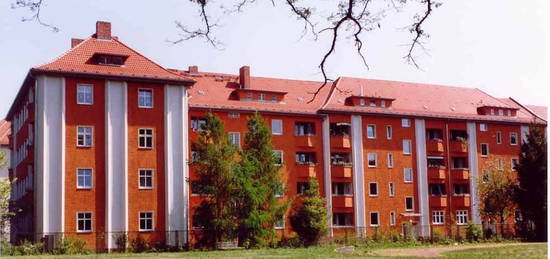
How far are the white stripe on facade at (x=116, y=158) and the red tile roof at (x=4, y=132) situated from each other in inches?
755

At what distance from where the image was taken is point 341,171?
44.4 meters

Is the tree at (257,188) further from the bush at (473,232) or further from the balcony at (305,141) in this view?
the bush at (473,232)

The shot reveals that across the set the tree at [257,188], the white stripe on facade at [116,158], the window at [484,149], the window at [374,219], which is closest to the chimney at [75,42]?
the white stripe on facade at [116,158]

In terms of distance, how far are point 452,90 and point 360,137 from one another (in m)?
9.74

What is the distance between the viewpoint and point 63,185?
115 feet

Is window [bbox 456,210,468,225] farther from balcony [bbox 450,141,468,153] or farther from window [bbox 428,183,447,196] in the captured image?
balcony [bbox 450,141,468,153]

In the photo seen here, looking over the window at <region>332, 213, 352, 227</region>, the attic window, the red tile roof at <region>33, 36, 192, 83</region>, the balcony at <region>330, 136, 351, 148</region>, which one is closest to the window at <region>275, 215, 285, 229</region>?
the window at <region>332, 213, 352, 227</region>

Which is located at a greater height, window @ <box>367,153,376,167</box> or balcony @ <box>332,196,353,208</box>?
window @ <box>367,153,376,167</box>

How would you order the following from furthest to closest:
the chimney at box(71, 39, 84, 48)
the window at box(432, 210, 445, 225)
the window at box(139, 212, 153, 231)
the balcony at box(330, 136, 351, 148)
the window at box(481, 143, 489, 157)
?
the window at box(481, 143, 489, 157) → the window at box(432, 210, 445, 225) → the balcony at box(330, 136, 351, 148) → the chimney at box(71, 39, 84, 48) → the window at box(139, 212, 153, 231)

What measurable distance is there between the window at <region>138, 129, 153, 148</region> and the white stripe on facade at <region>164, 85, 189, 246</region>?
0.75 m

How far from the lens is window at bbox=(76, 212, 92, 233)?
115 ft

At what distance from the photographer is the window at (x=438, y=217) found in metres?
46.3

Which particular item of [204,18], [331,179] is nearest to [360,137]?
[331,179]

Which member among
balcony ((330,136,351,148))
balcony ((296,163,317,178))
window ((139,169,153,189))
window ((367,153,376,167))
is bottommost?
window ((139,169,153,189))
